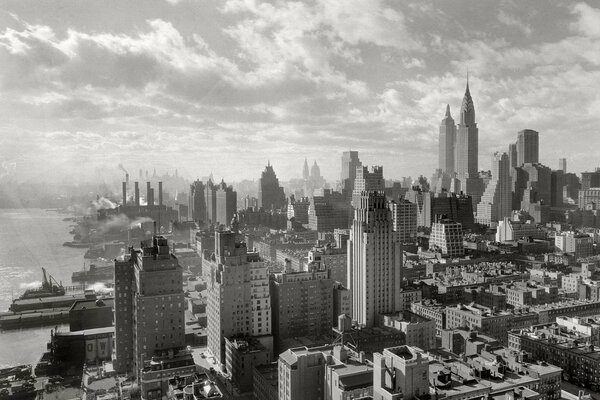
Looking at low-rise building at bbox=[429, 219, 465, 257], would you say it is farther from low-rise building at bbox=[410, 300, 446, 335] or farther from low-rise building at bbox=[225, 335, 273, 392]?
low-rise building at bbox=[225, 335, 273, 392]

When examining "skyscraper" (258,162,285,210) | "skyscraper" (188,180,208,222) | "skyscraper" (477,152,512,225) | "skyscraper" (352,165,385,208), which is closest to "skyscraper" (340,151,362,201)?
"skyscraper" (352,165,385,208)

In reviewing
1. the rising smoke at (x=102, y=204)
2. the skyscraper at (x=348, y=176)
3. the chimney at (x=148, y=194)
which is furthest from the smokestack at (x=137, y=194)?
the skyscraper at (x=348, y=176)

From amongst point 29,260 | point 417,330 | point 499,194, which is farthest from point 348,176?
point 417,330

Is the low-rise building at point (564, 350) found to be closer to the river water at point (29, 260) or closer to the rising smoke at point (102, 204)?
the river water at point (29, 260)

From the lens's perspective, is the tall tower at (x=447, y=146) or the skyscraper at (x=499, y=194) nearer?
the skyscraper at (x=499, y=194)

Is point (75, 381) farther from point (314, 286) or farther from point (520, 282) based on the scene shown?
point (520, 282)

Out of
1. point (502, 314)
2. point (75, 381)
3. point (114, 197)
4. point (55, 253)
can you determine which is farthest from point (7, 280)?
point (502, 314)
